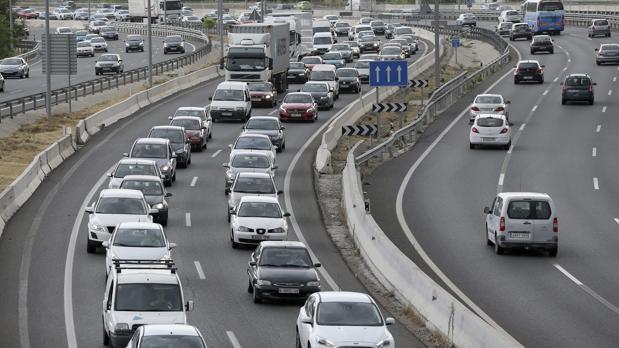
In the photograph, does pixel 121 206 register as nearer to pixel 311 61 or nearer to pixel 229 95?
pixel 229 95

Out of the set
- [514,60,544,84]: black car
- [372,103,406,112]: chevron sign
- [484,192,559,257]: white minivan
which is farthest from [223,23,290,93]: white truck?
[484,192,559,257]: white minivan

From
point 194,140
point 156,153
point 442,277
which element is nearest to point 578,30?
point 194,140

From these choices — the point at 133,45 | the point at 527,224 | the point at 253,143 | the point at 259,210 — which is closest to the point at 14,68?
the point at 133,45

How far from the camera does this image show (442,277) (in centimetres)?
3034

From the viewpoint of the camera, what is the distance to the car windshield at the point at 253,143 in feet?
151

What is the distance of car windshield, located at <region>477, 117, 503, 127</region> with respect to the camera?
54.5 meters

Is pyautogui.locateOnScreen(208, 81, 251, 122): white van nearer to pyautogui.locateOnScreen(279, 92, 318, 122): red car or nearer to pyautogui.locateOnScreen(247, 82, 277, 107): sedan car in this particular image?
pyautogui.locateOnScreen(279, 92, 318, 122): red car

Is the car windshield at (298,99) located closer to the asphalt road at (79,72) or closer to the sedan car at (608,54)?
the asphalt road at (79,72)

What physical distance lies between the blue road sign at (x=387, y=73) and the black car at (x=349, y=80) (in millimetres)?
23429

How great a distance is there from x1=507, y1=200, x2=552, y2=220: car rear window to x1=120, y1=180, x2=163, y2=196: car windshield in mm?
9747

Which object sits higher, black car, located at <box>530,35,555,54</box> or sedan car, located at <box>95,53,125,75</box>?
black car, located at <box>530,35,555,54</box>

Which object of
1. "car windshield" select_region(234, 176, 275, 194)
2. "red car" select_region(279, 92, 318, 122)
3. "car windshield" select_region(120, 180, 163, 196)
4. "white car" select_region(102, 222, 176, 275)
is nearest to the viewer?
"white car" select_region(102, 222, 176, 275)

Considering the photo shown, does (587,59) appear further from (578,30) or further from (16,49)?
(16,49)

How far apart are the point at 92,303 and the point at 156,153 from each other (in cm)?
1677
